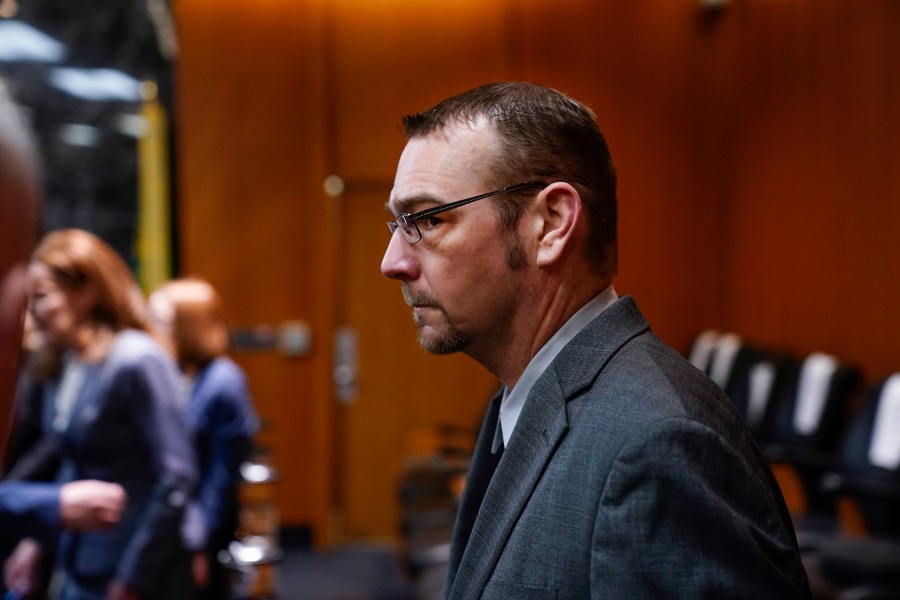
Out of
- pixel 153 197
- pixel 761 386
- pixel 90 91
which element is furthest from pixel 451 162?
pixel 90 91

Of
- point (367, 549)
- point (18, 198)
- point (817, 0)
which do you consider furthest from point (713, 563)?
point (367, 549)

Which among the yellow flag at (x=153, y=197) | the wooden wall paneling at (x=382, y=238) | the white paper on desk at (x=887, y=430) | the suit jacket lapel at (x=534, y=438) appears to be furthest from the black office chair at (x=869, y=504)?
the yellow flag at (x=153, y=197)

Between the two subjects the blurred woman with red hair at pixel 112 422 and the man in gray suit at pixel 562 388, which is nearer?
the man in gray suit at pixel 562 388

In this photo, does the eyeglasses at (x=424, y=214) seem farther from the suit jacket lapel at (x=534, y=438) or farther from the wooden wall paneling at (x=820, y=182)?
the wooden wall paneling at (x=820, y=182)

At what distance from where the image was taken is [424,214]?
122 centimetres

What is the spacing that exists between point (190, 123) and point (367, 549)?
10.7 ft

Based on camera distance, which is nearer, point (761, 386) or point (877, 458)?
point (877, 458)

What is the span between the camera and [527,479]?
1.10m

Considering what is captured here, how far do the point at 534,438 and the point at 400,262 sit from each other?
32 cm

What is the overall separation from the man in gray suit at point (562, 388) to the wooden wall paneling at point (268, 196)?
16.5 feet

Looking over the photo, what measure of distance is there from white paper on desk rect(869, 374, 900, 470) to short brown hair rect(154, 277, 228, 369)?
270cm

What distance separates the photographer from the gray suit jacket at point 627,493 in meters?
0.91

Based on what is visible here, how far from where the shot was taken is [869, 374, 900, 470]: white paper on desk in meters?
3.44

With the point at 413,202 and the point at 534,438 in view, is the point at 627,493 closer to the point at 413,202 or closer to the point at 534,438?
the point at 534,438
